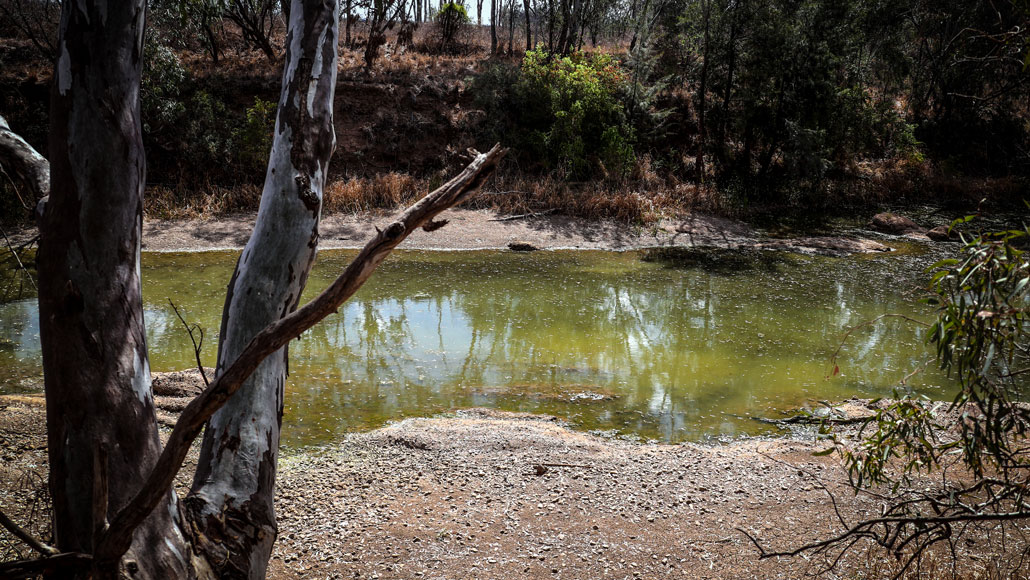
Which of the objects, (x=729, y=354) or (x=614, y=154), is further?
(x=614, y=154)

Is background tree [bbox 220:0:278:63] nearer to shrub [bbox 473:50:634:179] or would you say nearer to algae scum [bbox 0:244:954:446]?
shrub [bbox 473:50:634:179]

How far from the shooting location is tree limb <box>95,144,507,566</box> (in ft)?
5.26

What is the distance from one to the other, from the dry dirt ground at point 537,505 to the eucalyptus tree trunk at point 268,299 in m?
1.39

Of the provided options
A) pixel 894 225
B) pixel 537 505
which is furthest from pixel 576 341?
pixel 894 225

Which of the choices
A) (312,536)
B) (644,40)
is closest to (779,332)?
(312,536)

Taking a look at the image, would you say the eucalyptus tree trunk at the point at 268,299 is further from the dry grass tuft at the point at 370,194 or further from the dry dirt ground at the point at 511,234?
the dry grass tuft at the point at 370,194

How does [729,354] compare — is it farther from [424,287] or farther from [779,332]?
[424,287]

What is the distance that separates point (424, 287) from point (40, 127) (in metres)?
11.9

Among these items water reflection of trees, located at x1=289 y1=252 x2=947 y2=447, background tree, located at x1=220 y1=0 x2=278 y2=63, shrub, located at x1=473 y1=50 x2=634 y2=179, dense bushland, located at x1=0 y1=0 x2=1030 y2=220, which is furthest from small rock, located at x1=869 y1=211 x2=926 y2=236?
background tree, located at x1=220 y1=0 x2=278 y2=63

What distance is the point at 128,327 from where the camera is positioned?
6.26 ft

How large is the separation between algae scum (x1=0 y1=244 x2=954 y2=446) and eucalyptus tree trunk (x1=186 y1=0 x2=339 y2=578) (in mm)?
3192

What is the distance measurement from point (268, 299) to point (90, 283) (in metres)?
0.67

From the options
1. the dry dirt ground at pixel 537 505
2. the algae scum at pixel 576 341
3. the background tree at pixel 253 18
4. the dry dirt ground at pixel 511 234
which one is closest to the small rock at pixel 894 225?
the dry dirt ground at pixel 511 234

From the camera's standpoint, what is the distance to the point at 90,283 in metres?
1.82
